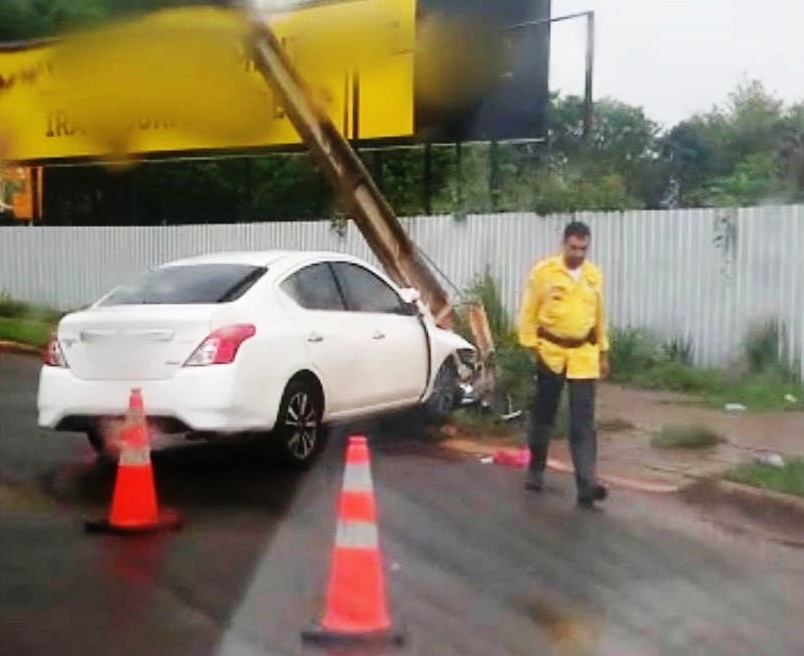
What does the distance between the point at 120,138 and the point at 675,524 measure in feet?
15.0

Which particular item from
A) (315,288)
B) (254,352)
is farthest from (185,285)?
(315,288)

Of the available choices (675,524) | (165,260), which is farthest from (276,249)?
(675,524)

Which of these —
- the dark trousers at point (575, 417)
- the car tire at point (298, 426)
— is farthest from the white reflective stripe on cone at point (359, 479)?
the dark trousers at point (575, 417)

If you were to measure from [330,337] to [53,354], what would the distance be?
8.59 ft

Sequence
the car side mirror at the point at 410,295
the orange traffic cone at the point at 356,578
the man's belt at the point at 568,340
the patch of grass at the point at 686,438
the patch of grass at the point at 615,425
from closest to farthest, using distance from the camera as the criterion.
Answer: the orange traffic cone at the point at 356,578 < the car side mirror at the point at 410,295 < the man's belt at the point at 568,340 < the patch of grass at the point at 615,425 < the patch of grass at the point at 686,438

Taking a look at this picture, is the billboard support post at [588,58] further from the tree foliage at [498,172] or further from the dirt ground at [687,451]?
the dirt ground at [687,451]

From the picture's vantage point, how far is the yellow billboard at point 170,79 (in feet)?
6.30

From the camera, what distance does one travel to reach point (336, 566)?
14.3ft

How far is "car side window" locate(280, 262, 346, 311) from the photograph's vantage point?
4.41m

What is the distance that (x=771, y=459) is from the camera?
7.20 metres

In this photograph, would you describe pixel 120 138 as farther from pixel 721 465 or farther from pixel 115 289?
pixel 721 465

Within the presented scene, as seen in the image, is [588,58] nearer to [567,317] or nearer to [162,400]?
[162,400]

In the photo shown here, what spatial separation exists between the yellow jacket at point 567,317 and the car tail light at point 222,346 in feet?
→ 6.72

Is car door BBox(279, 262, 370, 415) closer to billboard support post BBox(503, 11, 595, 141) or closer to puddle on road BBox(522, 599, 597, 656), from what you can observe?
puddle on road BBox(522, 599, 597, 656)
